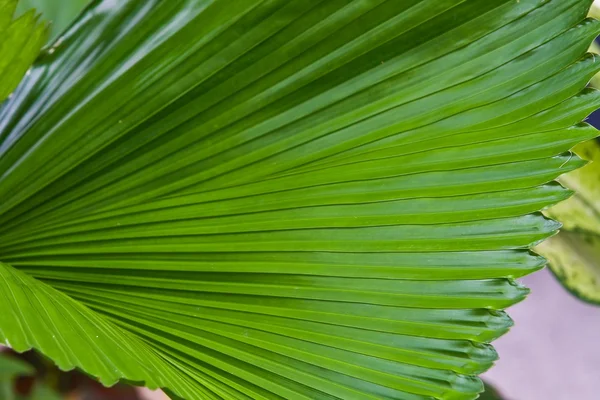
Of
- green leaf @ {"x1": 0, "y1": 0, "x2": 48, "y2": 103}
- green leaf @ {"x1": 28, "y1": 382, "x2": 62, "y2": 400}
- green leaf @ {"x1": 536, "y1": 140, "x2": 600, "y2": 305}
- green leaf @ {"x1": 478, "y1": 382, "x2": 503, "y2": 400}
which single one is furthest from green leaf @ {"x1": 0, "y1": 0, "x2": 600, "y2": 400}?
green leaf @ {"x1": 28, "y1": 382, "x2": 62, "y2": 400}

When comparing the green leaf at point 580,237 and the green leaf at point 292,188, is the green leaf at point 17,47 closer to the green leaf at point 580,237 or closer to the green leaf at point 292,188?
the green leaf at point 292,188

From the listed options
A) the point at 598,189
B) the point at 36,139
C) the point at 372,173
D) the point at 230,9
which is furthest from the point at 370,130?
the point at 598,189

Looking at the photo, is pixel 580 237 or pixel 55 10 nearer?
pixel 55 10

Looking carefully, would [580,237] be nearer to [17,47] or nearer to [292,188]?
[292,188]

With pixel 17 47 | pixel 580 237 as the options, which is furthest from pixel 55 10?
pixel 580 237

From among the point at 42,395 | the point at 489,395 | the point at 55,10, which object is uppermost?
the point at 55,10

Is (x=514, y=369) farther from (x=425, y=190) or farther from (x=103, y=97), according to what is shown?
(x=103, y=97)
